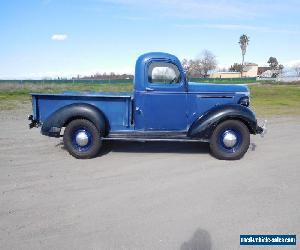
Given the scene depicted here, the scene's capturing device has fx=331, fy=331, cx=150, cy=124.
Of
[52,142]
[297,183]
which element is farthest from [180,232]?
[52,142]

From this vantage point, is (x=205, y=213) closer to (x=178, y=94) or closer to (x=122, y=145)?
(x=178, y=94)

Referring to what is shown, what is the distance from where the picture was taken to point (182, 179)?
5691 millimetres

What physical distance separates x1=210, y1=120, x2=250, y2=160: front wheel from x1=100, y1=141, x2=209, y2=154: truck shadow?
713 millimetres

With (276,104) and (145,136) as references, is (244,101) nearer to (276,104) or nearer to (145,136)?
(145,136)

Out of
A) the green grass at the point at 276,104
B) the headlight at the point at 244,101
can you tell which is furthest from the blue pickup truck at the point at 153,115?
the green grass at the point at 276,104

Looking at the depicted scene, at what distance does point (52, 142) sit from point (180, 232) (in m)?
5.31

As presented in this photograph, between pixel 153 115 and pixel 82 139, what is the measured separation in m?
1.55

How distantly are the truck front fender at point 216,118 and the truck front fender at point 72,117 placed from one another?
187cm

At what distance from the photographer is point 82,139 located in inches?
268

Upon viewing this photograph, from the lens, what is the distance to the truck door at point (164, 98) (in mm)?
6918

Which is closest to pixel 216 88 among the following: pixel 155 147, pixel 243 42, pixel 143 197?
pixel 155 147


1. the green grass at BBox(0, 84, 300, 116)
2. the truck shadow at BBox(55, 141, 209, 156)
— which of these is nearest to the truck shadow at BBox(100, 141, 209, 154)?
the truck shadow at BBox(55, 141, 209, 156)

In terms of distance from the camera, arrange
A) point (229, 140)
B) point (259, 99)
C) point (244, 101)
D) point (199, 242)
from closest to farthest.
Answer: point (199, 242)
point (229, 140)
point (244, 101)
point (259, 99)

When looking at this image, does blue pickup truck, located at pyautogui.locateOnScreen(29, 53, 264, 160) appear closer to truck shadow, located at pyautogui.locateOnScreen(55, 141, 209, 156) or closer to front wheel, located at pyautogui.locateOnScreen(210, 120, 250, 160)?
front wheel, located at pyautogui.locateOnScreen(210, 120, 250, 160)
